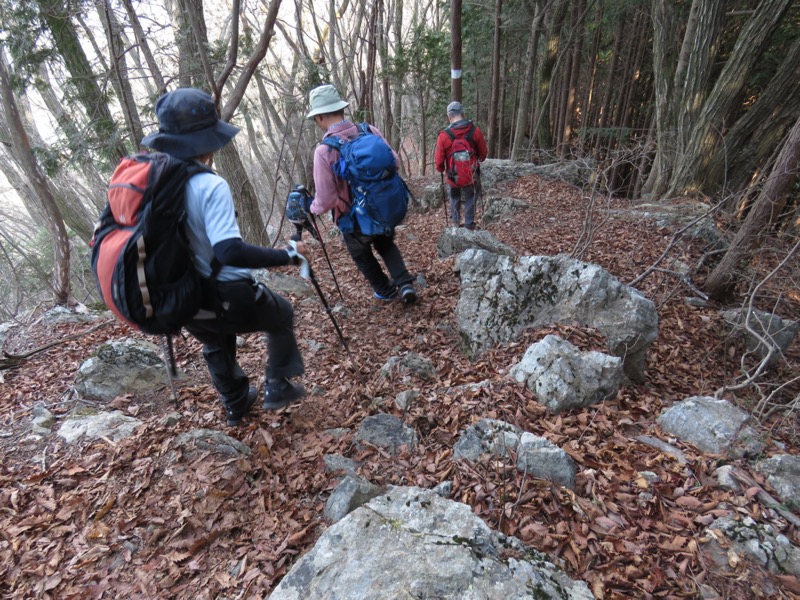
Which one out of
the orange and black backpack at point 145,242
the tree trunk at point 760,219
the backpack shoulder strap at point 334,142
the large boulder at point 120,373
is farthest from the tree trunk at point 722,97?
the large boulder at point 120,373

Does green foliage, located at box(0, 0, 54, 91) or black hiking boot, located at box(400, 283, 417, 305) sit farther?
green foliage, located at box(0, 0, 54, 91)

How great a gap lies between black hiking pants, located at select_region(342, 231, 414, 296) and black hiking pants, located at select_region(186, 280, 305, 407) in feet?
6.30

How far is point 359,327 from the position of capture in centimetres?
480

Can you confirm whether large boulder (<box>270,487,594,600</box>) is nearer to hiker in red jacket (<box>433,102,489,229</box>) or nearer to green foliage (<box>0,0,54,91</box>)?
hiker in red jacket (<box>433,102,489,229</box>)

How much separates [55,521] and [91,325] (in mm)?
3756

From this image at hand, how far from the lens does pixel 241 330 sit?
2555mm

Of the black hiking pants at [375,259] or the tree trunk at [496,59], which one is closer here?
the black hiking pants at [375,259]

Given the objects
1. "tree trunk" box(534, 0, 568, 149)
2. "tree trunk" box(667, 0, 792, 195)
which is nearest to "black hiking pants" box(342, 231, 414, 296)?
"tree trunk" box(667, 0, 792, 195)

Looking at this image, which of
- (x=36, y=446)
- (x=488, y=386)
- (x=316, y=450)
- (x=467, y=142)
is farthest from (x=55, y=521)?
(x=467, y=142)

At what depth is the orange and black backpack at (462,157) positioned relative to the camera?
661 cm

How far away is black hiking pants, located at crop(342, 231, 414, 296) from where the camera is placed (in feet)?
14.8

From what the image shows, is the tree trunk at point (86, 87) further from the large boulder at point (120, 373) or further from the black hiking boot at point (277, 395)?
the black hiking boot at point (277, 395)

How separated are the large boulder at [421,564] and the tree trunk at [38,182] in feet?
22.4

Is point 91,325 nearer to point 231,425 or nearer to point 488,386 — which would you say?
point 231,425
